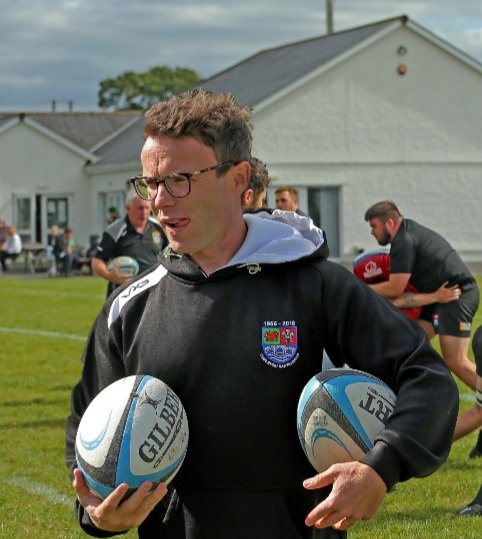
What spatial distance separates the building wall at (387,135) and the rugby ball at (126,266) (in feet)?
94.2

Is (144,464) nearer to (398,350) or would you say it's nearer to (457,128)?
(398,350)

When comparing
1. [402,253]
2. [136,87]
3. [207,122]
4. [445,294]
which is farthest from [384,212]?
[136,87]

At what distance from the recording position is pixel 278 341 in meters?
3.51

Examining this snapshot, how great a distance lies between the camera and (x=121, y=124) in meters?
53.7

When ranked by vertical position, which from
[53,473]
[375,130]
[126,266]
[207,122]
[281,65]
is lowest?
[53,473]

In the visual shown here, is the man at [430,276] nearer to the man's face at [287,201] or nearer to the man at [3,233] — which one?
the man's face at [287,201]

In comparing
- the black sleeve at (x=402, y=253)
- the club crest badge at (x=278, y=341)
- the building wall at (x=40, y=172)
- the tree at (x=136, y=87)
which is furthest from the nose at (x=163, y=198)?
the tree at (x=136, y=87)

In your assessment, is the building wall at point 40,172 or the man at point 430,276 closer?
the man at point 430,276

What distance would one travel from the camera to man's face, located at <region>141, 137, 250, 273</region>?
11.6 feet

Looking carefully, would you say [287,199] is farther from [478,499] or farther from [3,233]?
[3,233]

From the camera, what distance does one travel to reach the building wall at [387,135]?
4147cm

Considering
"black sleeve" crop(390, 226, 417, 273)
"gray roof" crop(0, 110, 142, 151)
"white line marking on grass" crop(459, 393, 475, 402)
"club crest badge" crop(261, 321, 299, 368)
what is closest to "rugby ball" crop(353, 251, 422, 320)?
"black sleeve" crop(390, 226, 417, 273)

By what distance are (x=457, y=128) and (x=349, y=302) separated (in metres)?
40.5

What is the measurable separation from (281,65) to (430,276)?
116 ft
